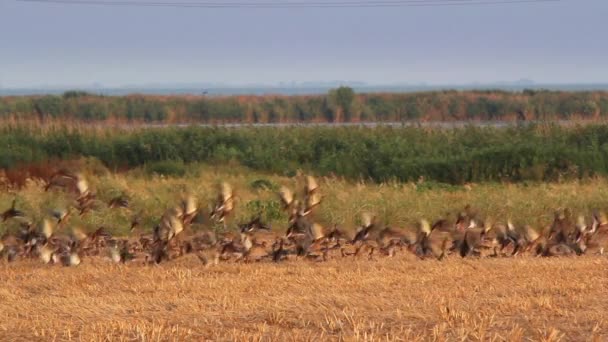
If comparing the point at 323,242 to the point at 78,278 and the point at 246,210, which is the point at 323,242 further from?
the point at 246,210

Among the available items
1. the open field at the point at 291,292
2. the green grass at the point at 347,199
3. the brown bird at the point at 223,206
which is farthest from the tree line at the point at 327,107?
the brown bird at the point at 223,206

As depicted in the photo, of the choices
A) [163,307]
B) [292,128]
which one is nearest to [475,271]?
[163,307]

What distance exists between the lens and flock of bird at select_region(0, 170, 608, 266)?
376 inches

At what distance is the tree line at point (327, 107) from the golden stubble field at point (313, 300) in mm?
36642

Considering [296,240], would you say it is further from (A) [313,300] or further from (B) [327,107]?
(B) [327,107]

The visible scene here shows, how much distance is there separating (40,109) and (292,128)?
2290 centimetres

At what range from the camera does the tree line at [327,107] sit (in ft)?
154

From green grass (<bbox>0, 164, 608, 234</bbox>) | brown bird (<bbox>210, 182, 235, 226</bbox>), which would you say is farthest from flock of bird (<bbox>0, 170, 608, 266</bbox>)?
green grass (<bbox>0, 164, 608, 234</bbox>)

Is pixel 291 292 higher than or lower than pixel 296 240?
higher

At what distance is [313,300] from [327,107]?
4291cm

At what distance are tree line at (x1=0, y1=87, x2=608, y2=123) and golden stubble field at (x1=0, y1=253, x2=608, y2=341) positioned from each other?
3664 centimetres

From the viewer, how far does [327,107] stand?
162 feet

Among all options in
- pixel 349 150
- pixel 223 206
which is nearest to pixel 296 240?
pixel 223 206

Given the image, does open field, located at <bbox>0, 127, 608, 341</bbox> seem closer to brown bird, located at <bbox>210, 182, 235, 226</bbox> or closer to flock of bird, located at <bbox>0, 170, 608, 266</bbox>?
flock of bird, located at <bbox>0, 170, 608, 266</bbox>
